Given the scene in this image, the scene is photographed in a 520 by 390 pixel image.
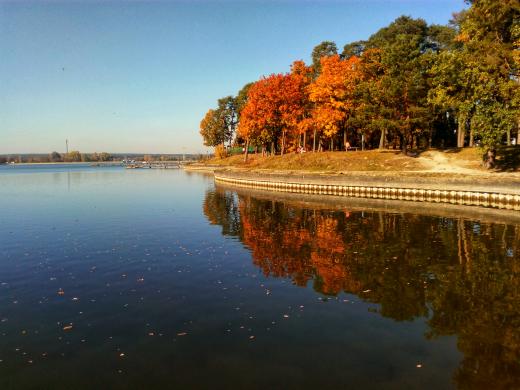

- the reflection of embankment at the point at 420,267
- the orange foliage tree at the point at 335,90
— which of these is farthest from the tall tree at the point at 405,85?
the reflection of embankment at the point at 420,267

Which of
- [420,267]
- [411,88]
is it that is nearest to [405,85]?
[411,88]

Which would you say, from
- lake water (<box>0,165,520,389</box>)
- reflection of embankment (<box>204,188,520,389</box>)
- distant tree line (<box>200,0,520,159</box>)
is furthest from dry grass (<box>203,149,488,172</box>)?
lake water (<box>0,165,520,389</box>)

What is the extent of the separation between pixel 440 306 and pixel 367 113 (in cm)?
4874

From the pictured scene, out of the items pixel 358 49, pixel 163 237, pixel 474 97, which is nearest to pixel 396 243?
pixel 163 237

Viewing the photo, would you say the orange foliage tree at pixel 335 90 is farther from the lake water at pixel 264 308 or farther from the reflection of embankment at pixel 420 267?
the lake water at pixel 264 308

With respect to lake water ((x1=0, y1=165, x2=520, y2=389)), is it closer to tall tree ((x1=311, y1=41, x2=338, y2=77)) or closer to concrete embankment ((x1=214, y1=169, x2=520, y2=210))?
concrete embankment ((x1=214, y1=169, x2=520, y2=210))

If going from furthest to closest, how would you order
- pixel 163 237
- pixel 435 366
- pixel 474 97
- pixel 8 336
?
pixel 474 97 < pixel 163 237 < pixel 8 336 < pixel 435 366

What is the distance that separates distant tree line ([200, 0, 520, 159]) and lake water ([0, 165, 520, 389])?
19044mm

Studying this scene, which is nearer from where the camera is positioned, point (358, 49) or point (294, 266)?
point (294, 266)

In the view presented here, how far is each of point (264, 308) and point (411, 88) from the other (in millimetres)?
49711

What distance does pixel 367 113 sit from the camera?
194 feet

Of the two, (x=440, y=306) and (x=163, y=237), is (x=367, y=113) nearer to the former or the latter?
(x=163, y=237)

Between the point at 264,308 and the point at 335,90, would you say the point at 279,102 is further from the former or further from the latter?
the point at 264,308

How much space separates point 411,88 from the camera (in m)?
54.7
